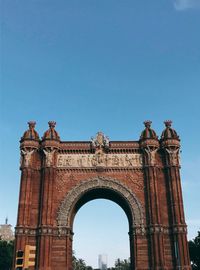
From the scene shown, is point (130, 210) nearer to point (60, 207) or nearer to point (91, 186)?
point (91, 186)

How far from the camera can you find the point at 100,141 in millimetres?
34281

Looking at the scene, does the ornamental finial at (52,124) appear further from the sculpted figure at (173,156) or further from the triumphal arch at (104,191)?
the sculpted figure at (173,156)

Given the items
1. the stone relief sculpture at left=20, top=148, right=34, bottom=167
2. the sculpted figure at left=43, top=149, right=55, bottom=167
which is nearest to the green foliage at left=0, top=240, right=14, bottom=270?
the stone relief sculpture at left=20, top=148, right=34, bottom=167

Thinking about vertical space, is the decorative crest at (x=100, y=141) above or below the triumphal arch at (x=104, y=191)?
above

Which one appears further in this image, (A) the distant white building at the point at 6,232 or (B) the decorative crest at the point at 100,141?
(A) the distant white building at the point at 6,232

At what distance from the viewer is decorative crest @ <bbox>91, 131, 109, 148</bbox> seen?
112 feet

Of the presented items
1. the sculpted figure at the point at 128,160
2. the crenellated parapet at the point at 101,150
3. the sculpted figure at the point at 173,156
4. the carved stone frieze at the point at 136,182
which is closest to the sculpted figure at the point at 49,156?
the crenellated parapet at the point at 101,150

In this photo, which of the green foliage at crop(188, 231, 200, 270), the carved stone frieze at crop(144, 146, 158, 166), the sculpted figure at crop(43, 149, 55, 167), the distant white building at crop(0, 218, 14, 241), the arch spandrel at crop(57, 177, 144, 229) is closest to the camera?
the arch spandrel at crop(57, 177, 144, 229)

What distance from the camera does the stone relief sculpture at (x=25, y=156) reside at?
32.7 meters

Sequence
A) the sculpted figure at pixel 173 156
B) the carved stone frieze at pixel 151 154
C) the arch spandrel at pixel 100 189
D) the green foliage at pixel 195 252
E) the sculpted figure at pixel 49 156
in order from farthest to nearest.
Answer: the green foliage at pixel 195 252 < the sculpted figure at pixel 173 156 < the carved stone frieze at pixel 151 154 < the sculpted figure at pixel 49 156 < the arch spandrel at pixel 100 189

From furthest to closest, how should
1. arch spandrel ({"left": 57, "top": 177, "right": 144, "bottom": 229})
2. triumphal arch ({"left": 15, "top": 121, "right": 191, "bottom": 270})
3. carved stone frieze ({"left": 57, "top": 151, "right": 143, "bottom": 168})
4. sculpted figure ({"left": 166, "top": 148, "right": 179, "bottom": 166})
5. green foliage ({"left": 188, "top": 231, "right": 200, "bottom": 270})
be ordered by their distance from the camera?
green foliage ({"left": 188, "top": 231, "right": 200, "bottom": 270})
carved stone frieze ({"left": 57, "top": 151, "right": 143, "bottom": 168})
sculpted figure ({"left": 166, "top": 148, "right": 179, "bottom": 166})
arch spandrel ({"left": 57, "top": 177, "right": 144, "bottom": 229})
triumphal arch ({"left": 15, "top": 121, "right": 191, "bottom": 270})

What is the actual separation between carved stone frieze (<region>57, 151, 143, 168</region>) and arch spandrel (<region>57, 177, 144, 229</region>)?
163cm

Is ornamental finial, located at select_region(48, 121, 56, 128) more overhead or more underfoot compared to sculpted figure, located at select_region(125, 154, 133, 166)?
more overhead

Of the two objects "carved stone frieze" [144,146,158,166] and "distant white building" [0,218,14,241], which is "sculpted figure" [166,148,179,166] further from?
"distant white building" [0,218,14,241]
